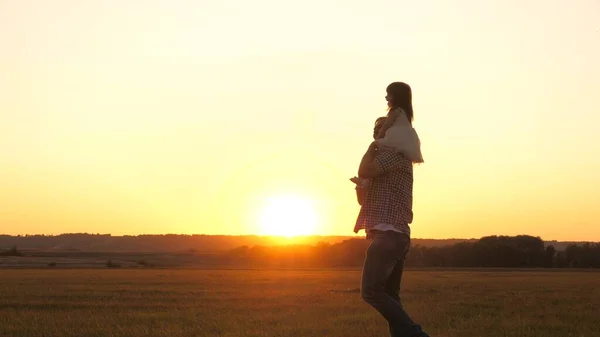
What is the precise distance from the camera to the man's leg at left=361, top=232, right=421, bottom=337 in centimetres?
650

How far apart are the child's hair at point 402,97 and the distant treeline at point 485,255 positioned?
77.9 metres

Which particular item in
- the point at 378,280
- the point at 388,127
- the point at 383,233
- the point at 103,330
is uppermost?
the point at 388,127

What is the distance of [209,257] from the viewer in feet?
411

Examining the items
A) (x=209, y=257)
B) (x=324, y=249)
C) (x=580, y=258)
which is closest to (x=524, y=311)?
(x=580, y=258)

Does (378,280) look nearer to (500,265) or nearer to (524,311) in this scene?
(524,311)

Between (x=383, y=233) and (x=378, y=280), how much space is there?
1.31 feet

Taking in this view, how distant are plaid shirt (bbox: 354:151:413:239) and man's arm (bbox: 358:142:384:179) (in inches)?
1.6

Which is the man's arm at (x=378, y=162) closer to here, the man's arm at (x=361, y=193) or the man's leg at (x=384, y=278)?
the man's arm at (x=361, y=193)

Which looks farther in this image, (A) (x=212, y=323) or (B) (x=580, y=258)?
(B) (x=580, y=258)

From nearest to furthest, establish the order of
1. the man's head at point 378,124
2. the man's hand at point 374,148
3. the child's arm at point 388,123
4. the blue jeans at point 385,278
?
the blue jeans at point 385,278
the man's hand at point 374,148
the child's arm at point 388,123
the man's head at point 378,124

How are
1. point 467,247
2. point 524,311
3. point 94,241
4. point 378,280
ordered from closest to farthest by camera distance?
point 378,280, point 524,311, point 467,247, point 94,241

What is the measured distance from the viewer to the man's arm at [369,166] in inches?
258

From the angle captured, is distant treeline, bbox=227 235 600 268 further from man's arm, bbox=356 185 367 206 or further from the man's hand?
the man's hand

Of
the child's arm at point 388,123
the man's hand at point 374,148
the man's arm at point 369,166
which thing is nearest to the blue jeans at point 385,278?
the man's arm at point 369,166
